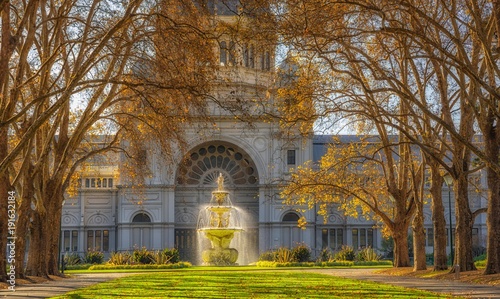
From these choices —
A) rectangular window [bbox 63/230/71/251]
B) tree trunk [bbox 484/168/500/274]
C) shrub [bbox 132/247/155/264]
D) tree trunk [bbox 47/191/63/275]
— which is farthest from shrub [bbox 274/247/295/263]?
rectangular window [bbox 63/230/71/251]

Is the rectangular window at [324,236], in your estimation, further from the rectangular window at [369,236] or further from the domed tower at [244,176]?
the domed tower at [244,176]

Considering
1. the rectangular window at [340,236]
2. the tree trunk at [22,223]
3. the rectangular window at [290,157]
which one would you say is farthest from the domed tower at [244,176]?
the tree trunk at [22,223]

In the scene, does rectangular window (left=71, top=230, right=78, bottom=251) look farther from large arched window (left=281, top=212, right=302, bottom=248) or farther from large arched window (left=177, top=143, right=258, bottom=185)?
large arched window (left=281, top=212, right=302, bottom=248)

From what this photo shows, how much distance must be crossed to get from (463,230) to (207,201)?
4196 cm

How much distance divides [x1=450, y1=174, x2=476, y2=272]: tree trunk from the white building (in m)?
37.0

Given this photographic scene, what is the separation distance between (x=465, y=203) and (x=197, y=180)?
42.6m

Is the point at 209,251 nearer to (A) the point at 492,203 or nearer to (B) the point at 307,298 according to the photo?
(A) the point at 492,203

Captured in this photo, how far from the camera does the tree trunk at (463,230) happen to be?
28.2 meters

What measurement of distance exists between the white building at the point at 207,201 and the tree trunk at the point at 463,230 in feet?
121

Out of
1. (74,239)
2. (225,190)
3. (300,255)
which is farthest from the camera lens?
(74,239)

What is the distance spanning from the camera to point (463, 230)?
28.3 m

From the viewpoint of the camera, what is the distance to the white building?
66562mm

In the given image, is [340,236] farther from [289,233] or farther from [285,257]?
[285,257]

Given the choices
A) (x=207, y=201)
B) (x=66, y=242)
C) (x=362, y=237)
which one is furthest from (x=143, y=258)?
(x=362, y=237)
